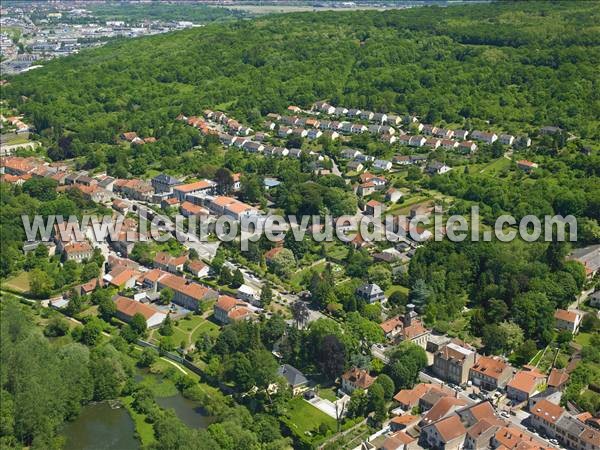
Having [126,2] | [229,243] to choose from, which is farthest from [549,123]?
[126,2]

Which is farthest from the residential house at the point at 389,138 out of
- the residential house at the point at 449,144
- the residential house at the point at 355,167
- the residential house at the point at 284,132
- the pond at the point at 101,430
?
the pond at the point at 101,430

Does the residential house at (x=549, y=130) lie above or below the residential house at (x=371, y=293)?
above

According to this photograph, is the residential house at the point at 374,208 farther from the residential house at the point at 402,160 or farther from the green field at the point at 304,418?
the green field at the point at 304,418

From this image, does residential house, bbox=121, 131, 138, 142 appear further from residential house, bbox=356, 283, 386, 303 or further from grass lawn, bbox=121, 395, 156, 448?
grass lawn, bbox=121, 395, 156, 448

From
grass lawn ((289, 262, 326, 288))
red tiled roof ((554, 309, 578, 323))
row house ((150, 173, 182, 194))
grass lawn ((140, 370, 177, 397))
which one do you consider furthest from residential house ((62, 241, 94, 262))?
red tiled roof ((554, 309, 578, 323))

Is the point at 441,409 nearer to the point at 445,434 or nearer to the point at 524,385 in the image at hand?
the point at 445,434

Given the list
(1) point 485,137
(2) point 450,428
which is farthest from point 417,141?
(2) point 450,428
